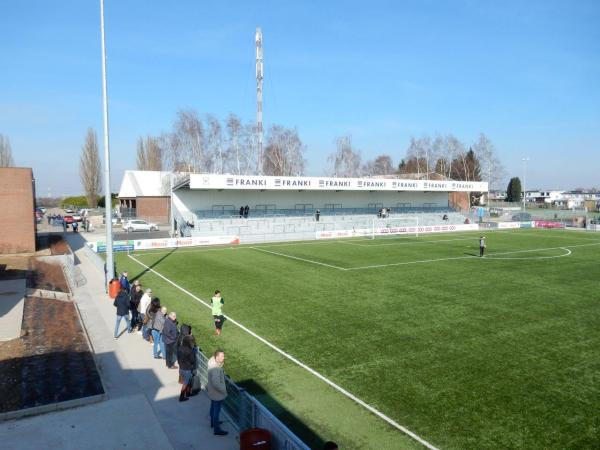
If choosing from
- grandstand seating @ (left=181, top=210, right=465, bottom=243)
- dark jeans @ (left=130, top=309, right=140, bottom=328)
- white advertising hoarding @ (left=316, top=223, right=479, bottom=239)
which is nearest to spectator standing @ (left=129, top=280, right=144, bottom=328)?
dark jeans @ (left=130, top=309, right=140, bottom=328)

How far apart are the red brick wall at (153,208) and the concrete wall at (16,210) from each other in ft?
101

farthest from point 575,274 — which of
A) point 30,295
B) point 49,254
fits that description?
point 49,254

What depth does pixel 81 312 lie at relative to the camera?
16.7m

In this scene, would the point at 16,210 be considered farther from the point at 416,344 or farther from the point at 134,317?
the point at 416,344

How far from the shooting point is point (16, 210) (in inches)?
1153

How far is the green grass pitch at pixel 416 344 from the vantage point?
8.56 meters

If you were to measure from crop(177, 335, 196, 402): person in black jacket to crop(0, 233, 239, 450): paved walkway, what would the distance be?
0.74 feet

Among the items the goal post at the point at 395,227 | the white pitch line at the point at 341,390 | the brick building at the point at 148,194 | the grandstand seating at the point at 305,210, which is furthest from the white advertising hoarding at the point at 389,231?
the white pitch line at the point at 341,390

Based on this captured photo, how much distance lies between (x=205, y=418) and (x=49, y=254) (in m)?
25.7

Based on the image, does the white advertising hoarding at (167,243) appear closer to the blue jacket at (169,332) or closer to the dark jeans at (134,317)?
the dark jeans at (134,317)

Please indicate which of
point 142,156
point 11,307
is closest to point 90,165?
point 142,156

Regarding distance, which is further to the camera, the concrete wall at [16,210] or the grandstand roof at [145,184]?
the grandstand roof at [145,184]

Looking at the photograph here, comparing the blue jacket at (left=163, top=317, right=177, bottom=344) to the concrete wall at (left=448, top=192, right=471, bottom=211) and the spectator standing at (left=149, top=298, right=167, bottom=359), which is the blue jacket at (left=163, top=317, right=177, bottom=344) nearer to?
the spectator standing at (left=149, top=298, right=167, bottom=359)

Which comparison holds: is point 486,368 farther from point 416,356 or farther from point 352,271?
point 352,271
